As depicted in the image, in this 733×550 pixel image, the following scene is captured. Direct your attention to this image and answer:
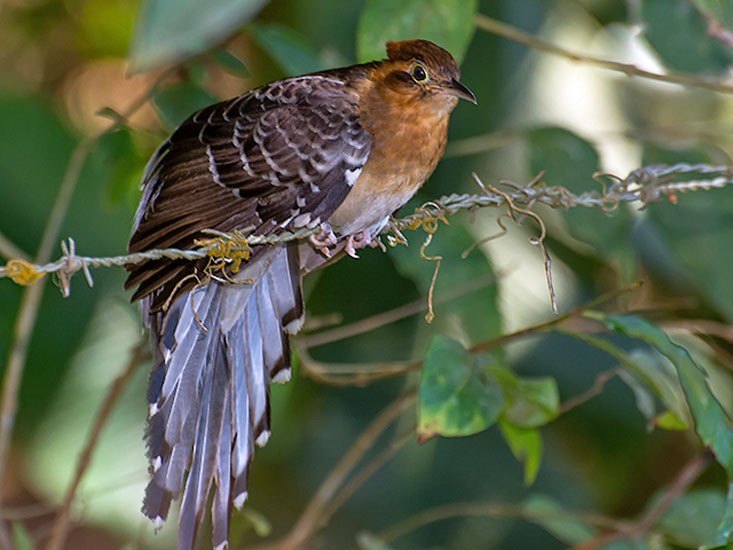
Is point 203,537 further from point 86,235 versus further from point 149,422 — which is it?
point 149,422

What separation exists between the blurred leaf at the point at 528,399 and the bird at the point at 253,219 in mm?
318

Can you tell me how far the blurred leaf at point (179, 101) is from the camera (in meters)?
2.08

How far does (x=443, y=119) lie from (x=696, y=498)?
0.85 m

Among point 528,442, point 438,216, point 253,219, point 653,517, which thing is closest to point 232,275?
point 253,219

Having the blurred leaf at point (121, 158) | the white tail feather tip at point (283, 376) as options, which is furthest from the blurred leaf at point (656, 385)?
the blurred leaf at point (121, 158)

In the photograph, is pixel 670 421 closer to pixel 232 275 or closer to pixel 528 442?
pixel 528 442

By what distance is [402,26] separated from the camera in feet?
6.05

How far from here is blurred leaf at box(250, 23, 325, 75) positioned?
77.4 inches

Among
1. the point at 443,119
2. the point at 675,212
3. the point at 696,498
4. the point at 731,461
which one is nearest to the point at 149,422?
the point at 443,119

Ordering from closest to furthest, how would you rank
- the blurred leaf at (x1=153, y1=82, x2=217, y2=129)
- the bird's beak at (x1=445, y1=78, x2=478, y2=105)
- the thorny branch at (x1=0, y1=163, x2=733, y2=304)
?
the thorny branch at (x1=0, y1=163, x2=733, y2=304) → the bird's beak at (x1=445, y1=78, x2=478, y2=105) → the blurred leaf at (x1=153, y1=82, x2=217, y2=129)

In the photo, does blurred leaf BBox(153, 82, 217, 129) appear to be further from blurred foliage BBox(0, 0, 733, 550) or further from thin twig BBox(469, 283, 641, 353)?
thin twig BBox(469, 283, 641, 353)

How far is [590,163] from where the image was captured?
2193 millimetres

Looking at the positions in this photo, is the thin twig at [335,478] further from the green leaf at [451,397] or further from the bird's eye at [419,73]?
the bird's eye at [419,73]

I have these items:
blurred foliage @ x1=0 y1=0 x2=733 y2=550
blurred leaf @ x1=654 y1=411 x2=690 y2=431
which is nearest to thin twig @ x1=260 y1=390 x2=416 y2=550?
blurred foliage @ x1=0 y1=0 x2=733 y2=550
